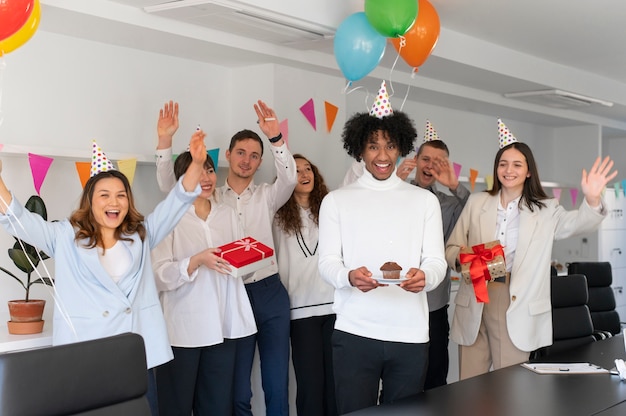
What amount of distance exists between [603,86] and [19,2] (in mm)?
5278

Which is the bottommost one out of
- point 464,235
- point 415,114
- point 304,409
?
point 304,409

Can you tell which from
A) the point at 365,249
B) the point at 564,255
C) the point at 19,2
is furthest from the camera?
the point at 564,255

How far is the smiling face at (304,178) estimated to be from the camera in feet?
12.7

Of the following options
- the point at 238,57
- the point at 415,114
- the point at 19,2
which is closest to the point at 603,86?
the point at 415,114

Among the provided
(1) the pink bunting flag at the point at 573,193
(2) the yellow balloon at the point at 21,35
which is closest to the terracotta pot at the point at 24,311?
(2) the yellow balloon at the point at 21,35

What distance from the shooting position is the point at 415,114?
6098mm

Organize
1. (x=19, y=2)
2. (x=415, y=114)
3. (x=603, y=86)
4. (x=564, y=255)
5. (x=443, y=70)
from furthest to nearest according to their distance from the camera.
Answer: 1. (x=564, y=255)
2. (x=603, y=86)
3. (x=415, y=114)
4. (x=443, y=70)
5. (x=19, y=2)

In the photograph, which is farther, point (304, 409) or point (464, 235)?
point (304, 409)

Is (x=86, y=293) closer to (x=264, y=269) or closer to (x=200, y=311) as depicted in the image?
(x=200, y=311)

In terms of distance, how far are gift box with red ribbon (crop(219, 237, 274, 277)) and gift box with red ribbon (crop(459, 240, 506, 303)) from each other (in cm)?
85

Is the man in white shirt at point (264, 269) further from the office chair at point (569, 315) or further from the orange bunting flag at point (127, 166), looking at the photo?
the office chair at point (569, 315)

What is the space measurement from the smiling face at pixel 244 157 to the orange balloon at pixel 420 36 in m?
0.84

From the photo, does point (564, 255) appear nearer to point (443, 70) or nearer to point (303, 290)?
point (443, 70)

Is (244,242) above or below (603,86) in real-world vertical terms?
below
